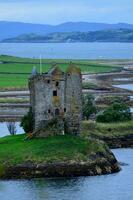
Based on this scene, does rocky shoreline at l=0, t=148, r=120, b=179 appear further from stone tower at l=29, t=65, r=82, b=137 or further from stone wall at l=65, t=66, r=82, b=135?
stone wall at l=65, t=66, r=82, b=135

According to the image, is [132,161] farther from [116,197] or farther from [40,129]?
[116,197]

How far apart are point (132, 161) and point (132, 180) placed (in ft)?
32.4

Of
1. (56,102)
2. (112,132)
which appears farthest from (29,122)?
(112,132)

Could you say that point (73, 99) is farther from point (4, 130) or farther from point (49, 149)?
point (4, 130)

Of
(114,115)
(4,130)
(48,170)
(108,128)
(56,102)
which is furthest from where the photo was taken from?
(4,130)

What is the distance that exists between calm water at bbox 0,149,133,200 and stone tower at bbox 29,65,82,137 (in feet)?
26.5

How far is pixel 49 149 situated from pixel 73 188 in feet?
22.5

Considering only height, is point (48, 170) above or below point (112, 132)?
below

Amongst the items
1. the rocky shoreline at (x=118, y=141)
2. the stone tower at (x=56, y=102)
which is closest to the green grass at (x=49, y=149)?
the stone tower at (x=56, y=102)

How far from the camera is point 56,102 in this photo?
73.9 metres

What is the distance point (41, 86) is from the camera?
7331cm

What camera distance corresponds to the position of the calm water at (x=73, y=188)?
197ft

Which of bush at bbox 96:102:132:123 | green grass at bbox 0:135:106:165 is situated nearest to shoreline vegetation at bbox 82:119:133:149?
bush at bbox 96:102:132:123

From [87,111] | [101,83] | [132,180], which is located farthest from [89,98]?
[101,83]
